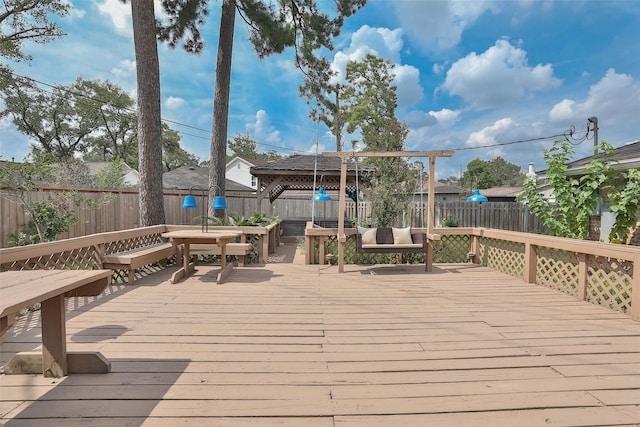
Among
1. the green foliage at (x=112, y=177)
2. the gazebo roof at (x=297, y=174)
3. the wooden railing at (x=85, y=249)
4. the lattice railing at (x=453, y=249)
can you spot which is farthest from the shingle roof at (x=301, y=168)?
the green foliage at (x=112, y=177)

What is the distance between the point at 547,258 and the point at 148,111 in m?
7.14

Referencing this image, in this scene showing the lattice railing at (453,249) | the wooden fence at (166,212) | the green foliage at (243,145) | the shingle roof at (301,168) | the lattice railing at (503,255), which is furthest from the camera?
the green foliage at (243,145)

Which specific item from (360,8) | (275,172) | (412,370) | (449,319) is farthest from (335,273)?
(360,8)

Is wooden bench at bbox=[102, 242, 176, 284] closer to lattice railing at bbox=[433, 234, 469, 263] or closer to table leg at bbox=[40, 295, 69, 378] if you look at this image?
table leg at bbox=[40, 295, 69, 378]

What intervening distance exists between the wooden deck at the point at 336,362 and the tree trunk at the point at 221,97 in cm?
429

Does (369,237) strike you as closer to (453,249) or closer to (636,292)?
(453,249)

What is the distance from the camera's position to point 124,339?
251 cm

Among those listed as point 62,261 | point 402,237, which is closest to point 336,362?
point 402,237

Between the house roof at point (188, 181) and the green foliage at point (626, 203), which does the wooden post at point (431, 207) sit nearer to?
the green foliage at point (626, 203)

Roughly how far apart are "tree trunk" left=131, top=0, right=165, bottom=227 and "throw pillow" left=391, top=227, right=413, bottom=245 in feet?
14.8

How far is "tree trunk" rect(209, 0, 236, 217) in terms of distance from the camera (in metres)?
7.50

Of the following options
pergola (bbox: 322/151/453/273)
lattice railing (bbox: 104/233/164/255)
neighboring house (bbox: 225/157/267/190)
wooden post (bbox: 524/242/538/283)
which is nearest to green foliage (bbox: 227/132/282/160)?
neighboring house (bbox: 225/157/267/190)

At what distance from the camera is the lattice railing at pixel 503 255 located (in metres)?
5.01

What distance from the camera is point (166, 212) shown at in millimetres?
9180
